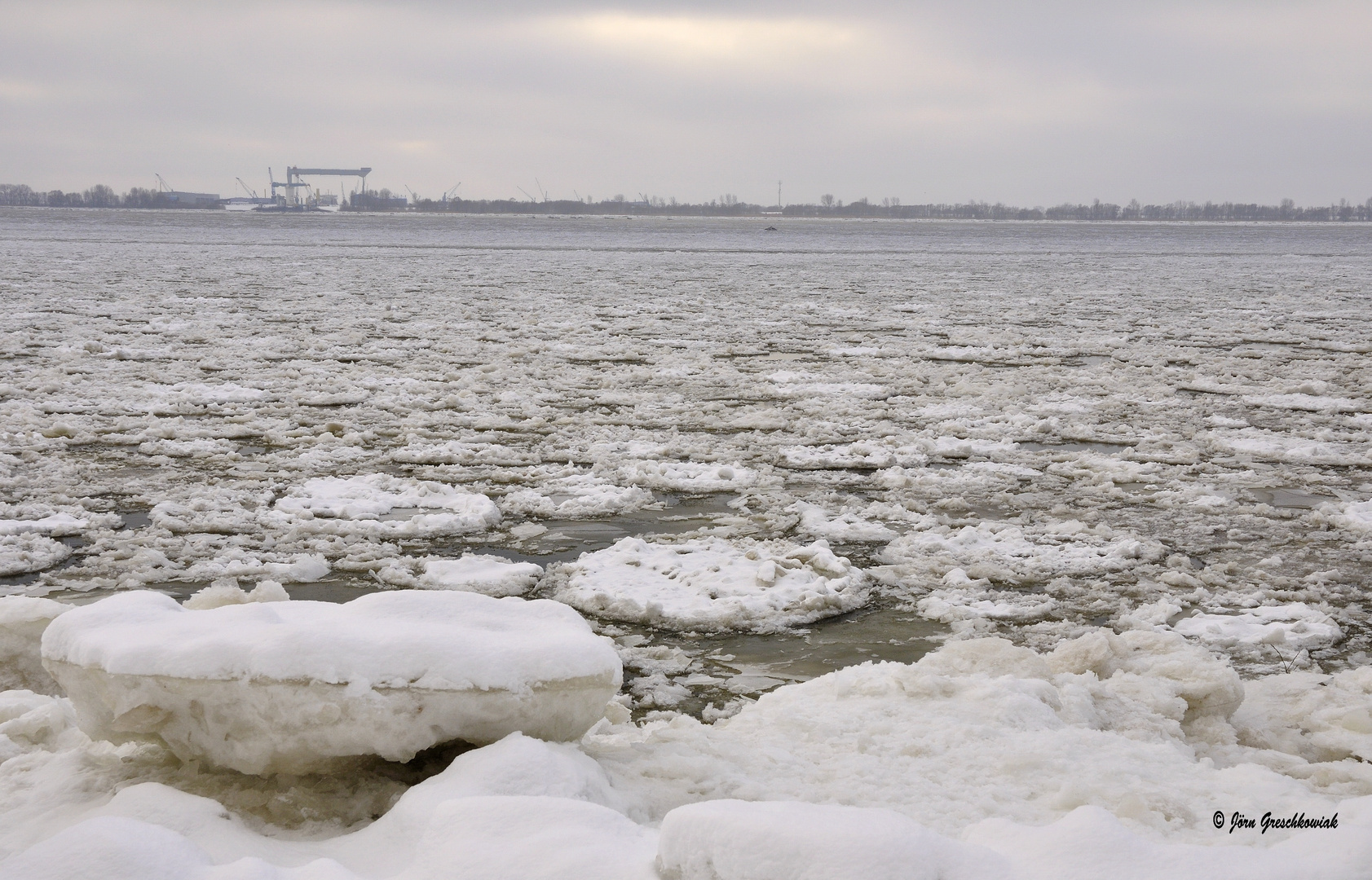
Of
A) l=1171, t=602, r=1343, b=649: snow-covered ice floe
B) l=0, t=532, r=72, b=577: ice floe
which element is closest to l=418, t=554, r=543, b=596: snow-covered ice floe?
l=0, t=532, r=72, b=577: ice floe

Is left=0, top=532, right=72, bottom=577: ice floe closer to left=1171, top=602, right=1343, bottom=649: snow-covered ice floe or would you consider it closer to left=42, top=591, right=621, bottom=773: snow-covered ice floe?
left=42, top=591, right=621, bottom=773: snow-covered ice floe

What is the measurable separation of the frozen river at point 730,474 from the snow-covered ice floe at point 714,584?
15 mm

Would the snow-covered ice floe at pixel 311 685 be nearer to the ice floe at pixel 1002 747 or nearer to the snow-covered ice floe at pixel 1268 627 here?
the ice floe at pixel 1002 747

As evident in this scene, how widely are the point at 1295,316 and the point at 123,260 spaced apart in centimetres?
2449

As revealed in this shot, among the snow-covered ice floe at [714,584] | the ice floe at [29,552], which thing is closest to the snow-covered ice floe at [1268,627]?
the snow-covered ice floe at [714,584]

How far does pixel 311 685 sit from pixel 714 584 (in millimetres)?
1913

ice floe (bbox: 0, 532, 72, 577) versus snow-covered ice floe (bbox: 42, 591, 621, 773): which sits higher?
snow-covered ice floe (bbox: 42, 591, 621, 773)

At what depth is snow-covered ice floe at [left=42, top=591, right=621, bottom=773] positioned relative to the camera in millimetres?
2115

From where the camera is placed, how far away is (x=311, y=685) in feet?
6.92

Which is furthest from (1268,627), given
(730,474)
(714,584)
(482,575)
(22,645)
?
(22,645)

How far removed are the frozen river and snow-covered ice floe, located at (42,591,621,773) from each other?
0.36 meters

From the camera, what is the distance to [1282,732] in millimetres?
2727

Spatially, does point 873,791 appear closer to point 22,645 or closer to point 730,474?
point 22,645

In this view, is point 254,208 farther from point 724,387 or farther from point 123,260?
point 724,387
